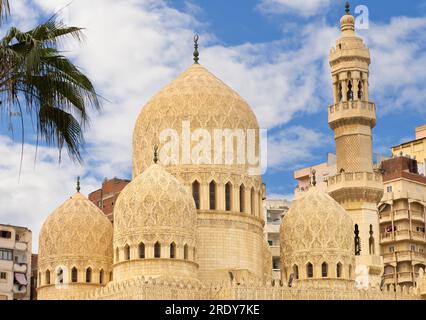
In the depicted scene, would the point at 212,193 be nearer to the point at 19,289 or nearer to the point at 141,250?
the point at 141,250

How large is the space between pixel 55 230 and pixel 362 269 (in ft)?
56.6

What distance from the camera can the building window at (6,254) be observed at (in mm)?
75688

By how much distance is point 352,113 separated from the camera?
5769 cm

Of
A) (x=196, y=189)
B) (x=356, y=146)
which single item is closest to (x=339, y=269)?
(x=196, y=189)

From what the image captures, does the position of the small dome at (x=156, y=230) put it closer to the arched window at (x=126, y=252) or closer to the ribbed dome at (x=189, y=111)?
the arched window at (x=126, y=252)

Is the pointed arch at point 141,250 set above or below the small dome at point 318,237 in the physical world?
below

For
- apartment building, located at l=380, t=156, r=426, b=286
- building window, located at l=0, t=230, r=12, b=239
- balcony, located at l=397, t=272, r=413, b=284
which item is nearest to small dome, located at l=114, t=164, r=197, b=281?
building window, located at l=0, t=230, r=12, b=239

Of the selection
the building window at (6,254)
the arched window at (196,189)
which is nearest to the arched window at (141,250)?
the arched window at (196,189)

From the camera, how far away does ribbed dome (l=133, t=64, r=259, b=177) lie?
50594 millimetres

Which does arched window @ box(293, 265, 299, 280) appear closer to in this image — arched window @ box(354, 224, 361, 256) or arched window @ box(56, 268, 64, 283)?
arched window @ box(354, 224, 361, 256)

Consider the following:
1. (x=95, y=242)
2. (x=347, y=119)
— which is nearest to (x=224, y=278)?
(x=95, y=242)

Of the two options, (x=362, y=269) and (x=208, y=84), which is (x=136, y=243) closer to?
(x=208, y=84)

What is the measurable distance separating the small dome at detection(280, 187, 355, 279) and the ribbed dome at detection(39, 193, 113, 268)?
947 cm
